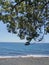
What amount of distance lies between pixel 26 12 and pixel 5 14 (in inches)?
24.6

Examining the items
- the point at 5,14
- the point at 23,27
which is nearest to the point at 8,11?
the point at 5,14
